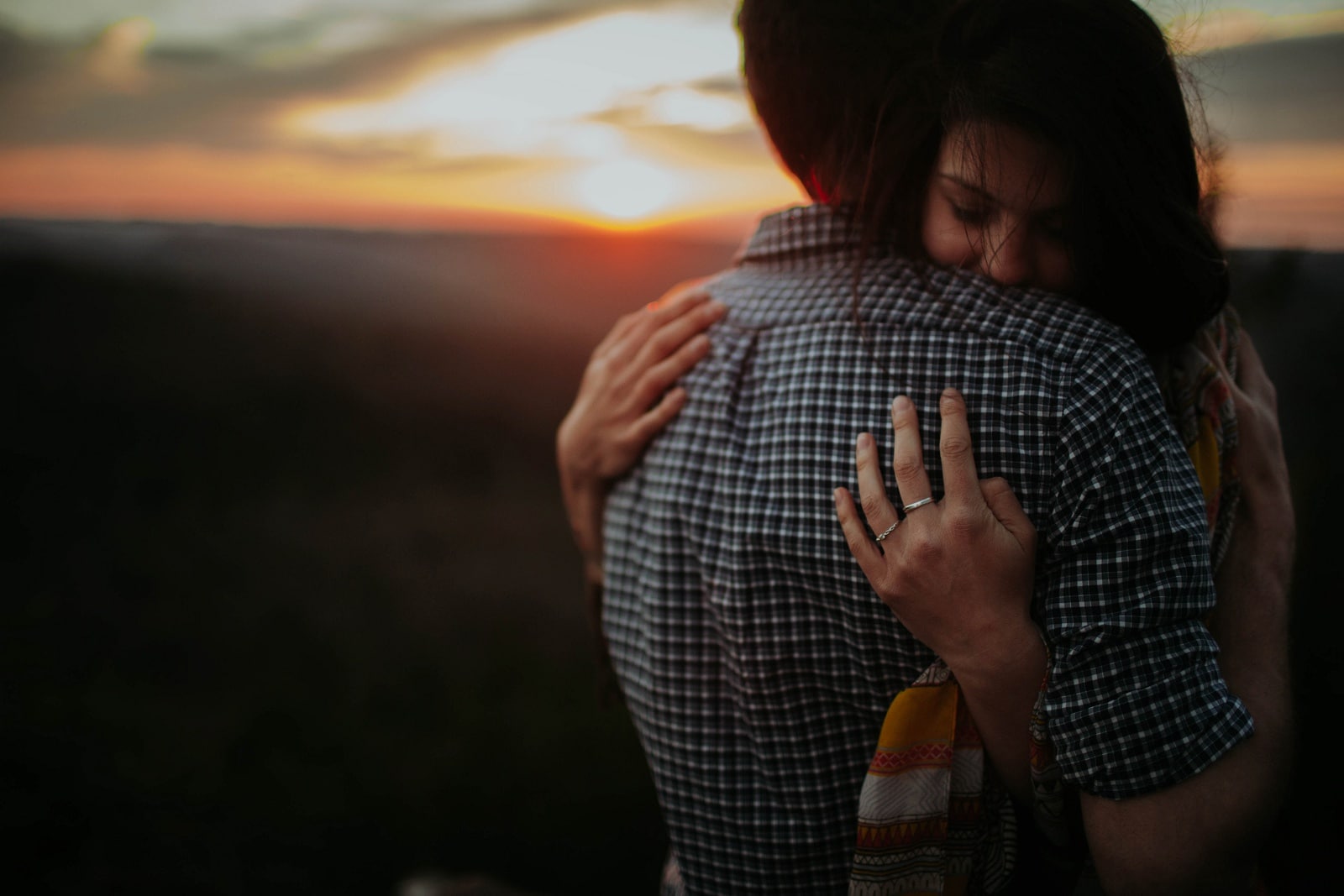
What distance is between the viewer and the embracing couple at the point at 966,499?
2.66 feet

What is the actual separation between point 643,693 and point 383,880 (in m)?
2.31

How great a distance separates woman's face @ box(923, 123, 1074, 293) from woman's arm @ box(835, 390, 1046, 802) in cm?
22

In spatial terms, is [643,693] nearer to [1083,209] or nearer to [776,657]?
[776,657]

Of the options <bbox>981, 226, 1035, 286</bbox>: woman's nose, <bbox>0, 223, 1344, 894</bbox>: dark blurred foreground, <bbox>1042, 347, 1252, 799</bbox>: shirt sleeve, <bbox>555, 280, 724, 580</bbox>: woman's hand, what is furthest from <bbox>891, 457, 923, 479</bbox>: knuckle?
<bbox>0, 223, 1344, 894</bbox>: dark blurred foreground

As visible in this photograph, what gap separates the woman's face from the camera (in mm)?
887

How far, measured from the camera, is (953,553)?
2.81 feet

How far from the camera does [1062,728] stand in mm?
824

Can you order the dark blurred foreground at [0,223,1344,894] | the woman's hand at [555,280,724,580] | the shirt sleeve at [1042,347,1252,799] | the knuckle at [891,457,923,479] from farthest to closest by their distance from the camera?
the dark blurred foreground at [0,223,1344,894], the woman's hand at [555,280,724,580], the knuckle at [891,457,923,479], the shirt sleeve at [1042,347,1252,799]

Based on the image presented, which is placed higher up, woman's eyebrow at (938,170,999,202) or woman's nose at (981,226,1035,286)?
woman's eyebrow at (938,170,999,202)

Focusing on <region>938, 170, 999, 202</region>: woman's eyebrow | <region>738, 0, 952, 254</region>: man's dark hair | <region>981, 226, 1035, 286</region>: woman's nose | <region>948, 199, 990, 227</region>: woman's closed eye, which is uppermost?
<region>738, 0, 952, 254</region>: man's dark hair

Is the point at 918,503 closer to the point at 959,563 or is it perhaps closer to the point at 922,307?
the point at 959,563

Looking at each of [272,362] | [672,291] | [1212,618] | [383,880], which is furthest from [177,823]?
[1212,618]

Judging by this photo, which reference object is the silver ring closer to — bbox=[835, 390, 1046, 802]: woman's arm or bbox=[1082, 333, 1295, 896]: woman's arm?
bbox=[835, 390, 1046, 802]: woman's arm

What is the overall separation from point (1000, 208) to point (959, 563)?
43 cm
